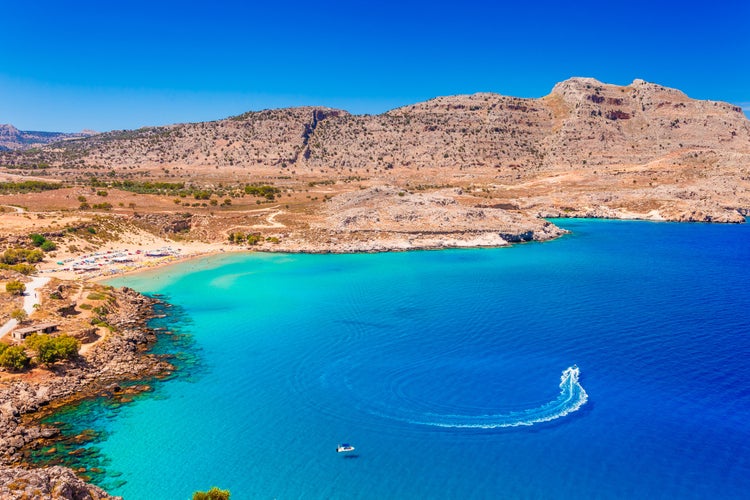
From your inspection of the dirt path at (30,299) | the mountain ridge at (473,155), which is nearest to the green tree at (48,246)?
the dirt path at (30,299)

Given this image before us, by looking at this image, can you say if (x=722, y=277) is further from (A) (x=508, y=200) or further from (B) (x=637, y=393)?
(A) (x=508, y=200)

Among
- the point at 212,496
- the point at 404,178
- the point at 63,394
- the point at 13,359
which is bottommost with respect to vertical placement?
the point at 63,394

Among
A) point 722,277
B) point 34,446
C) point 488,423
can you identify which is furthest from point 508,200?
point 34,446

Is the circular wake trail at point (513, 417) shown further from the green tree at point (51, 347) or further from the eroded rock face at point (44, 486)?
the green tree at point (51, 347)

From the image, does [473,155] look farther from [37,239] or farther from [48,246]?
[37,239]

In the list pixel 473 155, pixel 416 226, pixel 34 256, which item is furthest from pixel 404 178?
pixel 34 256

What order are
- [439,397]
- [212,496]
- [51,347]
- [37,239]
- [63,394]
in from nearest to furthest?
1. [212,496]
2. [439,397]
3. [63,394]
4. [51,347]
5. [37,239]

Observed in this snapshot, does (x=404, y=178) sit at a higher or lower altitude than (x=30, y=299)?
higher
